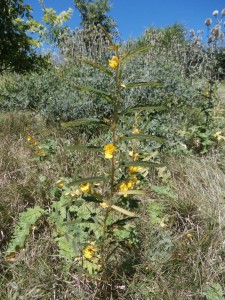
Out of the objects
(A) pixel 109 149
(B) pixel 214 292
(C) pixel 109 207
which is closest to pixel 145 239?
(B) pixel 214 292

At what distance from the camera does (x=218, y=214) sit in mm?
1858

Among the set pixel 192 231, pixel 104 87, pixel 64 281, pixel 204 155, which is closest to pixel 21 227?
pixel 64 281

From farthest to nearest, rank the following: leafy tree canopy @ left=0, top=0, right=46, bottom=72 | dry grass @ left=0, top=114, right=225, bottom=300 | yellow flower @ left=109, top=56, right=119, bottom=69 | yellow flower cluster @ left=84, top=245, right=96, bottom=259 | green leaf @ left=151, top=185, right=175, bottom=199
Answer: leafy tree canopy @ left=0, top=0, right=46, bottom=72 → green leaf @ left=151, top=185, right=175, bottom=199 → dry grass @ left=0, top=114, right=225, bottom=300 → yellow flower cluster @ left=84, top=245, right=96, bottom=259 → yellow flower @ left=109, top=56, right=119, bottom=69

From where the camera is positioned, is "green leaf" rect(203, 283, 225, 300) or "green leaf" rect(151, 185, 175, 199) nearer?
"green leaf" rect(203, 283, 225, 300)

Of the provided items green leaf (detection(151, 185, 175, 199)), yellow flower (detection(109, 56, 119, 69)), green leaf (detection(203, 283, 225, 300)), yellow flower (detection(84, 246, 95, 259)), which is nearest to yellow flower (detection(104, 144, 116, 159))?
yellow flower (detection(109, 56, 119, 69))

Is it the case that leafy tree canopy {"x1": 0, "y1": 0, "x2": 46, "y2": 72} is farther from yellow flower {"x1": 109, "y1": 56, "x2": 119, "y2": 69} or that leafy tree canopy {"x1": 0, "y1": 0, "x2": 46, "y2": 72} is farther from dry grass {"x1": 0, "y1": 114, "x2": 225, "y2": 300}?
yellow flower {"x1": 109, "y1": 56, "x2": 119, "y2": 69}

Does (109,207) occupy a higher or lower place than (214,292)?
higher

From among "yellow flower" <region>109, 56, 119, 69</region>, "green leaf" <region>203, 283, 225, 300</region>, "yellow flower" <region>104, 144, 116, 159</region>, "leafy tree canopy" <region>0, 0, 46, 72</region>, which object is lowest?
"green leaf" <region>203, 283, 225, 300</region>

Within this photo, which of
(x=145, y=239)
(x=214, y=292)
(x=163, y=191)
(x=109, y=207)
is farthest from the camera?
(x=163, y=191)

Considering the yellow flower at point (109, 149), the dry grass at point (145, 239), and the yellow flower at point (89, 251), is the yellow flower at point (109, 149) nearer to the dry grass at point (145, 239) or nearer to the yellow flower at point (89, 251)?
the dry grass at point (145, 239)

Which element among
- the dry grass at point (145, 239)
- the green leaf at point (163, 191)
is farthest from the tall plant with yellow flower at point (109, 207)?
the green leaf at point (163, 191)

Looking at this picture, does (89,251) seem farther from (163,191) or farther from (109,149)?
(163,191)

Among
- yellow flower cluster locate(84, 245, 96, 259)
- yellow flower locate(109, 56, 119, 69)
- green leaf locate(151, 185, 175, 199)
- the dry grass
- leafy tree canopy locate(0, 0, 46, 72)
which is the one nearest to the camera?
yellow flower locate(109, 56, 119, 69)

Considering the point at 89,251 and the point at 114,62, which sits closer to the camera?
the point at 114,62
